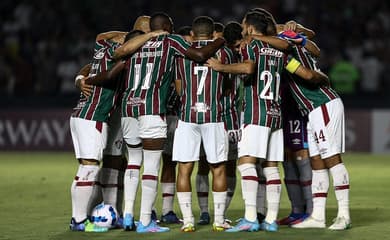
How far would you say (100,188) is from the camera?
11234mm

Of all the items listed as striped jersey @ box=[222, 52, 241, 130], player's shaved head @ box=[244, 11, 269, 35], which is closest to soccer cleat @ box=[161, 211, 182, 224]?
striped jersey @ box=[222, 52, 241, 130]

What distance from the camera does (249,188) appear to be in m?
10.4

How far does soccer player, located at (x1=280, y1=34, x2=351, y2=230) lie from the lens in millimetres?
10781

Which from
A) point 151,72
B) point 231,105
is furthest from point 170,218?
point 151,72

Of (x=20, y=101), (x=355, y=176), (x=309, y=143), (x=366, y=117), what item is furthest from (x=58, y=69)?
(x=309, y=143)

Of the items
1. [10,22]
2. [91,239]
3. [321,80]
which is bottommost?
[91,239]

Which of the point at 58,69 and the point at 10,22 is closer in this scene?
the point at 58,69

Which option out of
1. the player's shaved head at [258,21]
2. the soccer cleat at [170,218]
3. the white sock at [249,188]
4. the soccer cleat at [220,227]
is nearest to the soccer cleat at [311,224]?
the white sock at [249,188]

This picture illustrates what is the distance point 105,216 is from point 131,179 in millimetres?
461

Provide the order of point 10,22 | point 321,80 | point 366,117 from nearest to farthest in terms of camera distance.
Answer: point 321,80 < point 366,117 < point 10,22

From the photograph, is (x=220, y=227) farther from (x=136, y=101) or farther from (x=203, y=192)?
(x=136, y=101)

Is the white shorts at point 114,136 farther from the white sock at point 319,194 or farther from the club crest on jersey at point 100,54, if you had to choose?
the white sock at point 319,194

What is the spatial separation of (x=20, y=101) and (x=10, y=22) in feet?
10.6

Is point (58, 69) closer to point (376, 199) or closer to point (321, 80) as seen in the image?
point (376, 199)
